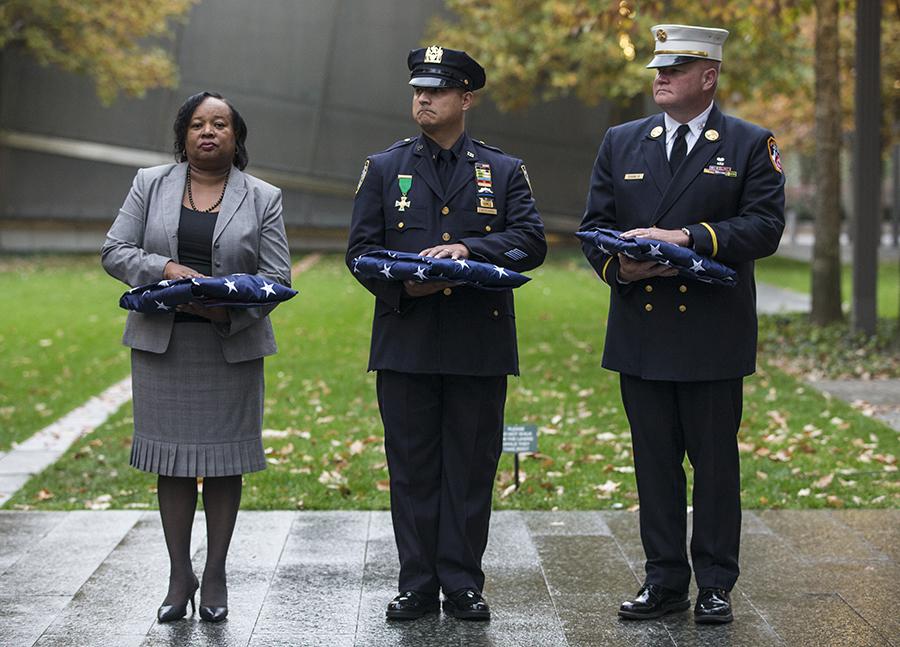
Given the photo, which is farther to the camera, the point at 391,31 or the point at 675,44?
the point at 391,31

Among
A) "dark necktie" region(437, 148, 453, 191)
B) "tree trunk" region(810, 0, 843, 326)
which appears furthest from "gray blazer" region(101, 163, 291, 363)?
"tree trunk" region(810, 0, 843, 326)

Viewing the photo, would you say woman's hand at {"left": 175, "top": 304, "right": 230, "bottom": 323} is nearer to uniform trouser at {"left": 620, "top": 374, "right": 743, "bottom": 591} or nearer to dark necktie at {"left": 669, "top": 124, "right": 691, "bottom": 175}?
uniform trouser at {"left": 620, "top": 374, "right": 743, "bottom": 591}

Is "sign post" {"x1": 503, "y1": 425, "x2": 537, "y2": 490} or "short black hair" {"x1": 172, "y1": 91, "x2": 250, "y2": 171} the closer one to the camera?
"short black hair" {"x1": 172, "y1": 91, "x2": 250, "y2": 171}

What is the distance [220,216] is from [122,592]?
166 centimetres

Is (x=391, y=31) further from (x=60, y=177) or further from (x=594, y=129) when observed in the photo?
(x=60, y=177)

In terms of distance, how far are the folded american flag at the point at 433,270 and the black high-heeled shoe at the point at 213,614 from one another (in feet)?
4.66

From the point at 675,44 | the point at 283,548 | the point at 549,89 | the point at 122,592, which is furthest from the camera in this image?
the point at 549,89

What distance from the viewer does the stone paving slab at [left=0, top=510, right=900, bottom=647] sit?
5281 mm

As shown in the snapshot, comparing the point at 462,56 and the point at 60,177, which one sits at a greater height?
the point at 462,56

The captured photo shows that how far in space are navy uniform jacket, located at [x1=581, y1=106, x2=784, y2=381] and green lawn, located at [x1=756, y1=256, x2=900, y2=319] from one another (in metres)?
13.3

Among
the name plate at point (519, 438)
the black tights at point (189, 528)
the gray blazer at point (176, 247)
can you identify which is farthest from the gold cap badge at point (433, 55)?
the name plate at point (519, 438)

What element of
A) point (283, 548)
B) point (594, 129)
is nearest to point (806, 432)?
point (283, 548)

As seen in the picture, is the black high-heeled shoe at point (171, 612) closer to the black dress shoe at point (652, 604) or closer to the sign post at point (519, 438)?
the black dress shoe at point (652, 604)

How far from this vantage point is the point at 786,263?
1258 inches
